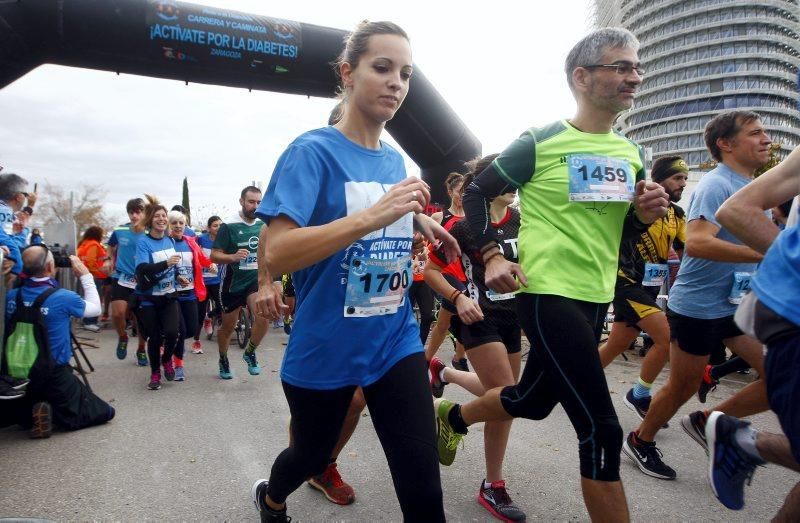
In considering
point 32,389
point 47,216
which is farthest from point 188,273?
point 47,216

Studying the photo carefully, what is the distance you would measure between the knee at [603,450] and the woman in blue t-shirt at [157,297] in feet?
16.0

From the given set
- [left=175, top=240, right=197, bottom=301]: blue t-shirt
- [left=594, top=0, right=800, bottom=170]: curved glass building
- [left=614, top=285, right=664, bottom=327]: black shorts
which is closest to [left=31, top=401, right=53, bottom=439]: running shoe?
[left=175, top=240, right=197, bottom=301]: blue t-shirt

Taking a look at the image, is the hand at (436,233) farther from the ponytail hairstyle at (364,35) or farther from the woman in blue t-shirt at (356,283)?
the ponytail hairstyle at (364,35)

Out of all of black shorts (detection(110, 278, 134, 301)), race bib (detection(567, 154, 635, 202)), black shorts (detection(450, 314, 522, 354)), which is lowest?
black shorts (detection(110, 278, 134, 301))

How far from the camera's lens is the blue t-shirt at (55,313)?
417 centimetres

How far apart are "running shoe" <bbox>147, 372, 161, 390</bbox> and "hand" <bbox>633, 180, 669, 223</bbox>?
5144 mm

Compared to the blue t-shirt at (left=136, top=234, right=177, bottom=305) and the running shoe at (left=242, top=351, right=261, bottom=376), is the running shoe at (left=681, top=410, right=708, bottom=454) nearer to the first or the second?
the running shoe at (left=242, top=351, right=261, bottom=376)

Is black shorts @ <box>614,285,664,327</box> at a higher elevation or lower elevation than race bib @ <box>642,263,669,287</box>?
lower

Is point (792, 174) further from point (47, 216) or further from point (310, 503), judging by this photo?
point (47, 216)

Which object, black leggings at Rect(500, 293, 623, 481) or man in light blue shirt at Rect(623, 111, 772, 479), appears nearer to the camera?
black leggings at Rect(500, 293, 623, 481)

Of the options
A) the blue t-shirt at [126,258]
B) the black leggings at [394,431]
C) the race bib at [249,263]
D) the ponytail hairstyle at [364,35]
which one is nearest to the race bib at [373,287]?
the black leggings at [394,431]

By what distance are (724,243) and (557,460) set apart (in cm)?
177

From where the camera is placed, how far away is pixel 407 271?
2.02 m

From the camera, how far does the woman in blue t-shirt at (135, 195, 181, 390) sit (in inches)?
225
